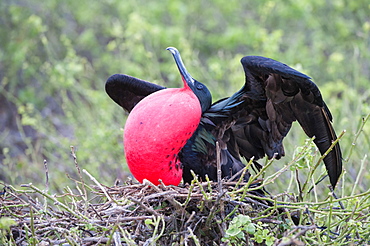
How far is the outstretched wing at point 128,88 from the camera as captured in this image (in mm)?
2705

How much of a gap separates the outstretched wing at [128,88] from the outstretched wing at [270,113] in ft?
1.59

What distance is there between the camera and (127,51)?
235 inches

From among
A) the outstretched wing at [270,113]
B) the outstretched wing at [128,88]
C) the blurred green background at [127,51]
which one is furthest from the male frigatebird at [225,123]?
the blurred green background at [127,51]

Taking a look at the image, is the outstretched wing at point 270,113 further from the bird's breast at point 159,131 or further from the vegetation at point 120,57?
the vegetation at point 120,57

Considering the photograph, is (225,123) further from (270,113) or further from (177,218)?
(177,218)

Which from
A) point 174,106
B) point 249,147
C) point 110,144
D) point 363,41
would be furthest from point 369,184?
point 363,41

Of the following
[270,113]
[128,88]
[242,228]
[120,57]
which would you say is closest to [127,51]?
[120,57]

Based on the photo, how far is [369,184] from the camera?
3049 mm

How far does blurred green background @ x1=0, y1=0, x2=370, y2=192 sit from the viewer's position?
13.7ft

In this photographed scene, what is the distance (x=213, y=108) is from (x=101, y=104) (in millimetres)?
1901

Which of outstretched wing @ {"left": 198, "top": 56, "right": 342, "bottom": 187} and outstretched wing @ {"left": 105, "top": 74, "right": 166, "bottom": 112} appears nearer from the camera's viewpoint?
outstretched wing @ {"left": 198, "top": 56, "right": 342, "bottom": 187}

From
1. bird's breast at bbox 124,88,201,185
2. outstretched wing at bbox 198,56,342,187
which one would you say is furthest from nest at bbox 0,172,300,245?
outstretched wing at bbox 198,56,342,187

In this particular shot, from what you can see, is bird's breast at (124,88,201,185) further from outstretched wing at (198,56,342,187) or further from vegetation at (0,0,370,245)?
vegetation at (0,0,370,245)

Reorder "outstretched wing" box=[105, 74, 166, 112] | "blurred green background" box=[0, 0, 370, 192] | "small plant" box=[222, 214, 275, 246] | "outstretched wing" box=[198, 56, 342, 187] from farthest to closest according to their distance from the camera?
"blurred green background" box=[0, 0, 370, 192] → "outstretched wing" box=[105, 74, 166, 112] → "outstretched wing" box=[198, 56, 342, 187] → "small plant" box=[222, 214, 275, 246]
